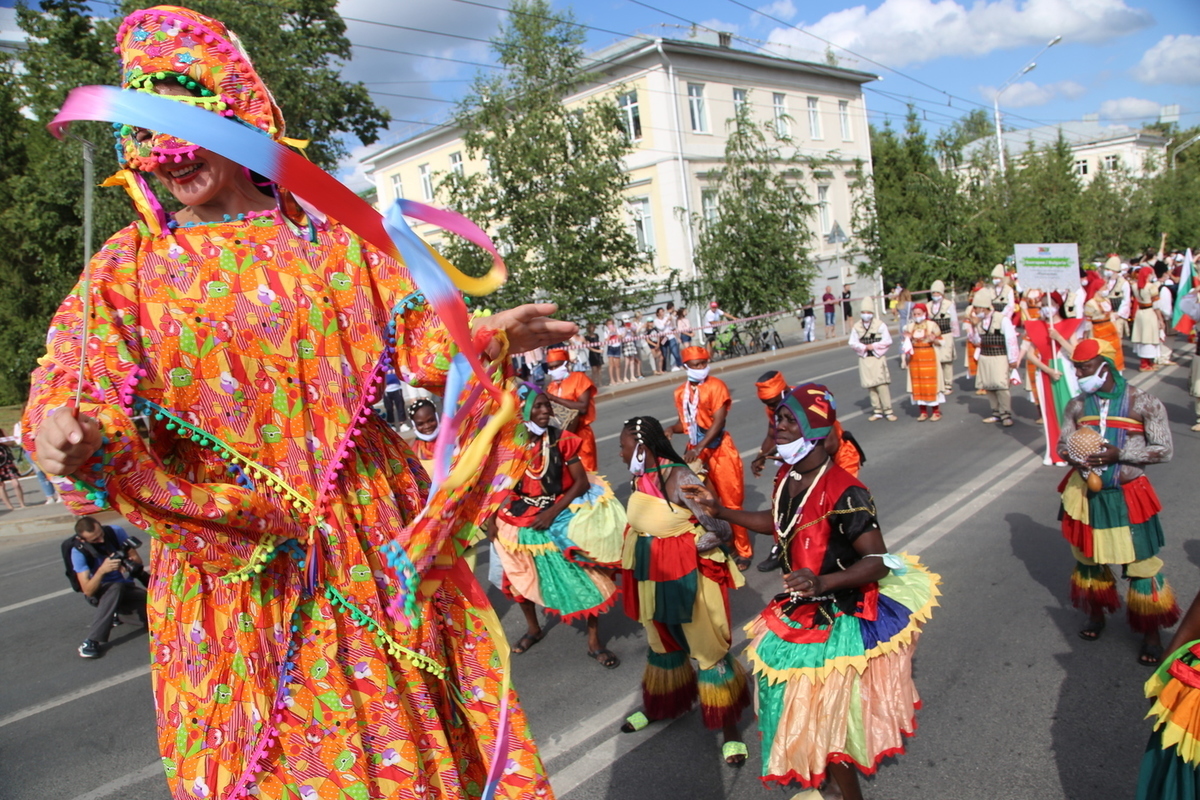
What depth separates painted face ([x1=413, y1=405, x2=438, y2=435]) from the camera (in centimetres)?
651

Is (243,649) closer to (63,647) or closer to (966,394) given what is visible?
(63,647)

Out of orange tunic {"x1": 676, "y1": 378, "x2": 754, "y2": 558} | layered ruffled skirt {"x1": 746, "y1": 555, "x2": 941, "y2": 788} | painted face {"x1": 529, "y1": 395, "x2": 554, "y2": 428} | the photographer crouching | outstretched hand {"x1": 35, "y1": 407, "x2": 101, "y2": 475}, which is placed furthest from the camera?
orange tunic {"x1": 676, "y1": 378, "x2": 754, "y2": 558}

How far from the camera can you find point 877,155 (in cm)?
4144

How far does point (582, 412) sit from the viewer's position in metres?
7.32

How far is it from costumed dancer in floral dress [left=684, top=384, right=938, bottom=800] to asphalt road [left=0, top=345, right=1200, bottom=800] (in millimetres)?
569

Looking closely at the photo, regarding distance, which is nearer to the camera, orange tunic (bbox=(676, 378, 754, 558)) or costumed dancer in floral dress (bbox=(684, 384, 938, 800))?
costumed dancer in floral dress (bbox=(684, 384, 938, 800))

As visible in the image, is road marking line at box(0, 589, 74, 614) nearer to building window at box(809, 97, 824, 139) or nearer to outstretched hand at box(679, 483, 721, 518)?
outstretched hand at box(679, 483, 721, 518)

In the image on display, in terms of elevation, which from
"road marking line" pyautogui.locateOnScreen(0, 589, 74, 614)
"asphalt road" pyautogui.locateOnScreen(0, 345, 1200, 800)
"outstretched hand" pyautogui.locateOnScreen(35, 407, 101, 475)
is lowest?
"asphalt road" pyautogui.locateOnScreen(0, 345, 1200, 800)

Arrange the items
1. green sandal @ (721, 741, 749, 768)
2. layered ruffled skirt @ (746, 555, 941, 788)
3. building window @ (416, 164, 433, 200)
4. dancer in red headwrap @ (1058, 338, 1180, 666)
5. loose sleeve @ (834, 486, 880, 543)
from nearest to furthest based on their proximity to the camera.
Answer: layered ruffled skirt @ (746, 555, 941, 788) → loose sleeve @ (834, 486, 880, 543) → green sandal @ (721, 741, 749, 768) → dancer in red headwrap @ (1058, 338, 1180, 666) → building window @ (416, 164, 433, 200)

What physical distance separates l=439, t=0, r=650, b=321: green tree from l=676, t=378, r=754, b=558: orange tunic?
12.9 metres

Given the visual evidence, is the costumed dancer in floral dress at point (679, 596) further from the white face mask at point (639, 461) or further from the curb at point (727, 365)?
the curb at point (727, 365)

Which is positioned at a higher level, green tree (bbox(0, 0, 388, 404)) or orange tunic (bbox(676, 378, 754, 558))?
green tree (bbox(0, 0, 388, 404))

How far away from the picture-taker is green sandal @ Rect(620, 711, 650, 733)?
4.68 m

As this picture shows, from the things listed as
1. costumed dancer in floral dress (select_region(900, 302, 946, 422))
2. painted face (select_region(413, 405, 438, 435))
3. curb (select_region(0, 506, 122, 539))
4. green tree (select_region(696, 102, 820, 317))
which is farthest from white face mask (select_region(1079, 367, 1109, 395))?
green tree (select_region(696, 102, 820, 317))
